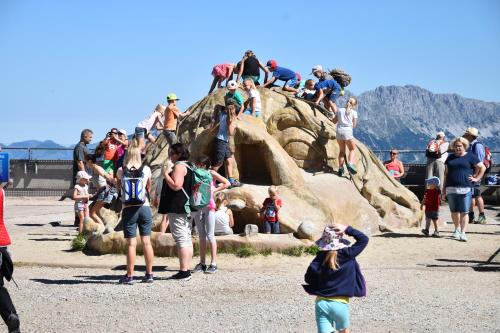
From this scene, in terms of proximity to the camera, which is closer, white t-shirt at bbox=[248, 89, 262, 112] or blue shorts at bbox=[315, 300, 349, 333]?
blue shorts at bbox=[315, 300, 349, 333]

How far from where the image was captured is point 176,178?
9875mm

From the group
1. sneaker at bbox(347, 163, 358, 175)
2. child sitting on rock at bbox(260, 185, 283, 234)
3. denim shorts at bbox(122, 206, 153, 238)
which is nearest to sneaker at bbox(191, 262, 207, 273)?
denim shorts at bbox(122, 206, 153, 238)

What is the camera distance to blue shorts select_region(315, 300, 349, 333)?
6227 mm

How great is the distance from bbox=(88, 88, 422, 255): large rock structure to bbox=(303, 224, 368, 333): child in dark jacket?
5413 millimetres

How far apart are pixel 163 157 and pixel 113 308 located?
711 centimetres

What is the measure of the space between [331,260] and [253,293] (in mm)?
3052

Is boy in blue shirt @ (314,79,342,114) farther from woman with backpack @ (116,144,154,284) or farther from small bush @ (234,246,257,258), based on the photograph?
woman with backpack @ (116,144,154,284)

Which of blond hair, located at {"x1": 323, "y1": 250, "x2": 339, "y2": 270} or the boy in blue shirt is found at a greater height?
the boy in blue shirt

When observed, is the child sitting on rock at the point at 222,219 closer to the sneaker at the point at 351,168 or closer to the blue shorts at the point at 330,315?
the sneaker at the point at 351,168

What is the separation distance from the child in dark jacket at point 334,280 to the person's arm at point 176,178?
3.75 meters

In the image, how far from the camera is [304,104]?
53.8 feet

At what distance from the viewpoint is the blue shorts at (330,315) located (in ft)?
20.4

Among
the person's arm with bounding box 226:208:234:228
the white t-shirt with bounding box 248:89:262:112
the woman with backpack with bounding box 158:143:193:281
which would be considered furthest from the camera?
the white t-shirt with bounding box 248:89:262:112

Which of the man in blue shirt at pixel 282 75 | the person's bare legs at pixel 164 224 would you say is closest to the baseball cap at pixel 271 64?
the man in blue shirt at pixel 282 75
